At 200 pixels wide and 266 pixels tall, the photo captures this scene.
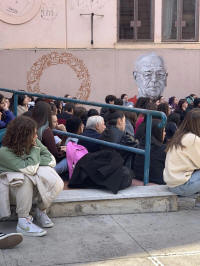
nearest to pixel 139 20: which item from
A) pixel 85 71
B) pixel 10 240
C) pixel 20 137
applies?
pixel 85 71

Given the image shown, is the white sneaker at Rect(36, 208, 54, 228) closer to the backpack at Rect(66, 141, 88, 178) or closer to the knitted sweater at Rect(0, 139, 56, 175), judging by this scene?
the knitted sweater at Rect(0, 139, 56, 175)

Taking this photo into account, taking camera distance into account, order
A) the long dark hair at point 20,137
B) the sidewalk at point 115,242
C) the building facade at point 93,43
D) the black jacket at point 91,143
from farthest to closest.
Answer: the building facade at point 93,43 < the black jacket at point 91,143 < the long dark hair at point 20,137 < the sidewalk at point 115,242

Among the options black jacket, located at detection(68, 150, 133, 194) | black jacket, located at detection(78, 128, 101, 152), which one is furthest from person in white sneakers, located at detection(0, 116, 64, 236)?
black jacket, located at detection(78, 128, 101, 152)

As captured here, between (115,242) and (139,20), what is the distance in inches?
400

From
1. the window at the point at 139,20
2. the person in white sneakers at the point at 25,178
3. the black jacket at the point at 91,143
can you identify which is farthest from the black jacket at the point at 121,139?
the window at the point at 139,20

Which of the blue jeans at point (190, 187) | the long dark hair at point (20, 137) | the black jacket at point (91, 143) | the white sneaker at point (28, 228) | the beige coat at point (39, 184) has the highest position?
the long dark hair at point (20, 137)

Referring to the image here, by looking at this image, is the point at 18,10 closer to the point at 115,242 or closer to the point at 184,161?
the point at 184,161

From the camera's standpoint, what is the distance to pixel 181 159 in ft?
16.4

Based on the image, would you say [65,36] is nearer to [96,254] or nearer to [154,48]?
[154,48]

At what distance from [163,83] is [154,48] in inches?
37.2

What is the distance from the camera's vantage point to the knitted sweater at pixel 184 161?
→ 4.95 m

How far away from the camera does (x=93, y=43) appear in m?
12.9

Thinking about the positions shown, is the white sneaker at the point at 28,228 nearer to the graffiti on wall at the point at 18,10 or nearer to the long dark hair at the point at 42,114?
the long dark hair at the point at 42,114

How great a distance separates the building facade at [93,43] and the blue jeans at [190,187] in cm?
802
